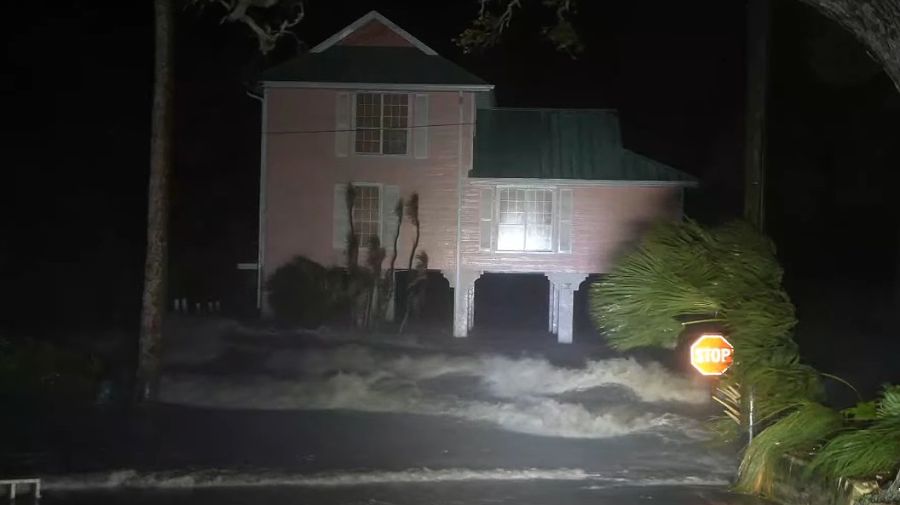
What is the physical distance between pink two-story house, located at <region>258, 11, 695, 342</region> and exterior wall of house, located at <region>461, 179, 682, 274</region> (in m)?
0.02

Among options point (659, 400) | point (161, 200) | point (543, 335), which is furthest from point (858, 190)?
point (161, 200)

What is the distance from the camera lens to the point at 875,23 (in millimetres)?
6648

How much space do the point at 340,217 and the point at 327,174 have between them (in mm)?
902

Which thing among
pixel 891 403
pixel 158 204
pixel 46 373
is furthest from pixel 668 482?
pixel 46 373

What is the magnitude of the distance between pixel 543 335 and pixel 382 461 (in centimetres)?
1001

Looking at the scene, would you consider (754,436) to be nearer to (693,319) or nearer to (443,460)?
(693,319)

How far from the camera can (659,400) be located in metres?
14.0

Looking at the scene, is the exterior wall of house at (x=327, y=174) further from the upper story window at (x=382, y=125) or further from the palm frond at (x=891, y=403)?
the palm frond at (x=891, y=403)

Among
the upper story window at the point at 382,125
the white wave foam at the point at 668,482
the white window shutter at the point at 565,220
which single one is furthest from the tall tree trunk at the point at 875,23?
the upper story window at the point at 382,125

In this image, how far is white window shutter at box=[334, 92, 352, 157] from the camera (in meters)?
20.8

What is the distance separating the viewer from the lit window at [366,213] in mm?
21062

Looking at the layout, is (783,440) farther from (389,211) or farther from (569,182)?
(389,211)

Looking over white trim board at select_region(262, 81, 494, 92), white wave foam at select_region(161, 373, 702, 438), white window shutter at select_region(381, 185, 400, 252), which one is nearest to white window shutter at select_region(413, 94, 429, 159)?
white trim board at select_region(262, 81, 494, 92)

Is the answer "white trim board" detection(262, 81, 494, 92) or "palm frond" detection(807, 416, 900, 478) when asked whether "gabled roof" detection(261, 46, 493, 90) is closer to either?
"white trim board" detection(262, 81, 494, 92)
